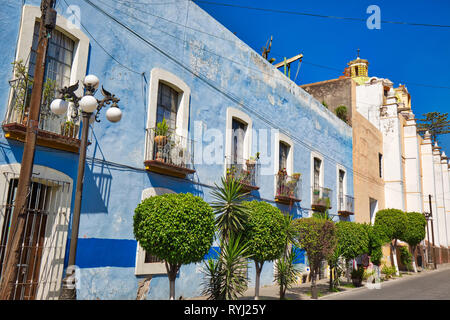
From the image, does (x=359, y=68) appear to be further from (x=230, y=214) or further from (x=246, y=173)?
(x=230, y=214)

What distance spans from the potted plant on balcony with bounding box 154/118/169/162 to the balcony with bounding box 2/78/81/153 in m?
2.33

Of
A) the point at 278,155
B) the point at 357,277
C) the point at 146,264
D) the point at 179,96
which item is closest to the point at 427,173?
the point at 357,277

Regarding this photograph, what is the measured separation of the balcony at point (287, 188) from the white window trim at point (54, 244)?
903 cm

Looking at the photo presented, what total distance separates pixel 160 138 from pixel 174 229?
342 centimetres

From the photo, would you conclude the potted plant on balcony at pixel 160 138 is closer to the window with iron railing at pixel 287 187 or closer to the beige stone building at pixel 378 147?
the window with iron railing at pixel 287 187

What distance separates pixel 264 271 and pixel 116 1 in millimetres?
10237

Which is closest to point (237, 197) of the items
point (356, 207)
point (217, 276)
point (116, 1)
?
point (217, 276)

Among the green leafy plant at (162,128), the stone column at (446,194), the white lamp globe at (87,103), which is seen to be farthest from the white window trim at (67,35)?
the stone column at (446,194)

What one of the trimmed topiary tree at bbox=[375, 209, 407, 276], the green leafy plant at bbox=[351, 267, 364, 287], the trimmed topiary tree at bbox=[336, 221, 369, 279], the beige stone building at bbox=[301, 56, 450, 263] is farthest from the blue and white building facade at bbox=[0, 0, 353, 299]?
the beige stone building at bbox=[301, 56, 450, 263]

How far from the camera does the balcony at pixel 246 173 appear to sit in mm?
13172

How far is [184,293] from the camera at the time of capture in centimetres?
1105

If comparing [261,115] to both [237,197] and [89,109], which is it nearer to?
[237,197]

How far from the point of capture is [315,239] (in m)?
12.4

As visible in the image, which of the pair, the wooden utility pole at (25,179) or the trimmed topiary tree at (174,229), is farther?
the trimmed topiary tree at (174,229)
